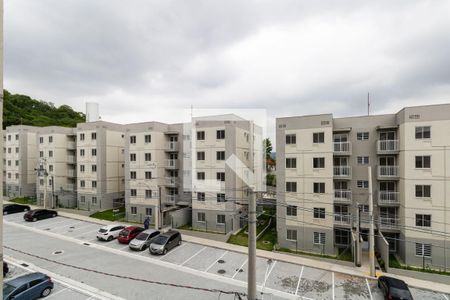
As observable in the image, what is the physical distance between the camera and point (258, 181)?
34.3 meters

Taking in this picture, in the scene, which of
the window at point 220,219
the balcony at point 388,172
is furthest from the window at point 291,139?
the window at point 220,219

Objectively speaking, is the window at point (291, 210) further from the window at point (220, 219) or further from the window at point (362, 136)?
the window at point (362, 136)

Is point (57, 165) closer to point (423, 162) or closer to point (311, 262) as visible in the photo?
point (311, 262)

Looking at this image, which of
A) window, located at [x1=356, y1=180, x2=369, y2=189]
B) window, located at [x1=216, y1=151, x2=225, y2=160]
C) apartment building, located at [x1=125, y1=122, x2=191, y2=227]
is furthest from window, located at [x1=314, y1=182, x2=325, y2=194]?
apartment building, located at [x1=125, y1=122, x2=191, y2=227]

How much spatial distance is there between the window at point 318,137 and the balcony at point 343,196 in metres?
4.79

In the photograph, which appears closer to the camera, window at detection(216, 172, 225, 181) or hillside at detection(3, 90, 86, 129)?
window at detection(216, 172, 225, 181)

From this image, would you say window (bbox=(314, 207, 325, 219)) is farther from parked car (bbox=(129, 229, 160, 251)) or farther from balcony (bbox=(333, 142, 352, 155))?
parked car (bbox=(129, 229, 160, 251))

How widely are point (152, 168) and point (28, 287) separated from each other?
17.3m

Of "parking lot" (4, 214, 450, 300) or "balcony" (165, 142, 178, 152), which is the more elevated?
"balcony" (165, 142, 178, 152)

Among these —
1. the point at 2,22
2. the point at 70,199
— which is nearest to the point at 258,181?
the point at 70,199

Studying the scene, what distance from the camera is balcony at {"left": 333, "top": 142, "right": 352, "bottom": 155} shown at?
21.5 m

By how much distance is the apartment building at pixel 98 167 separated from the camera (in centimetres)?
3294

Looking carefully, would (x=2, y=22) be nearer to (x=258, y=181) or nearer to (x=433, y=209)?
(x=433, y=209)

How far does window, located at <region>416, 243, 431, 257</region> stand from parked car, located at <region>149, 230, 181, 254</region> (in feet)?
62.8
